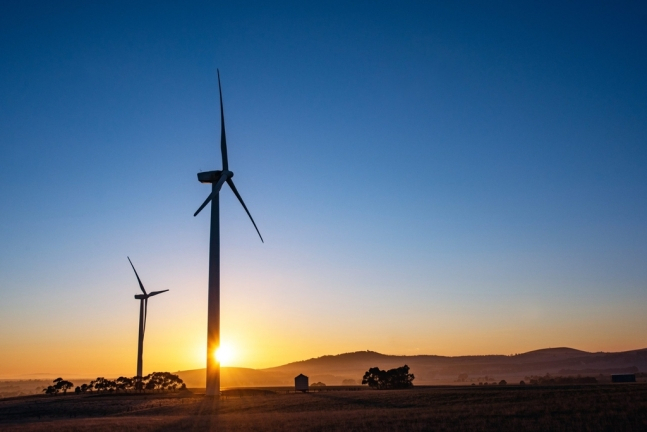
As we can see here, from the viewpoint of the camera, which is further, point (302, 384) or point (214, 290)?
point (302, 384)

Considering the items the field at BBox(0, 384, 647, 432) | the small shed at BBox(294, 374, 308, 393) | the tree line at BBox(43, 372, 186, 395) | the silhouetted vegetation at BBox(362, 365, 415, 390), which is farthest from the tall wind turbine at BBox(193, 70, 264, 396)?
the tree line at BBox(43, 372, 186, 395)

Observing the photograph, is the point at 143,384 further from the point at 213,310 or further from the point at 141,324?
the point at 213,310

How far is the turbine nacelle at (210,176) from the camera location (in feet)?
268

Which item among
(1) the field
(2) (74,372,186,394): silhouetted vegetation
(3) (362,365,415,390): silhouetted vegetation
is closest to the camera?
(1) the field

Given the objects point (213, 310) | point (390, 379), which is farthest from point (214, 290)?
point (390, 379)

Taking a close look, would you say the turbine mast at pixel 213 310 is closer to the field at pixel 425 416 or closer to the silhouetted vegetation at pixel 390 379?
the field at pixel 425 416

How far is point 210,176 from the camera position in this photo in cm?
8194

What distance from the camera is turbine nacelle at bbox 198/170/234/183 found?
81.7 meters

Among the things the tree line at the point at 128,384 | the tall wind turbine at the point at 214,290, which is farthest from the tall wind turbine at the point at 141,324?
the tall wind turbine at the point at 214,290

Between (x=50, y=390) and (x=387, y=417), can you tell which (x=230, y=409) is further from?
(x=50, y=390)

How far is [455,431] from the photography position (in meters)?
37.9

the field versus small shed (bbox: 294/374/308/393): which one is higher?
small shed (bbox: 294/374/308/393)

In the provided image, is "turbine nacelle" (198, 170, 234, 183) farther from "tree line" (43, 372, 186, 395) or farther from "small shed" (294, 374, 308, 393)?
"tree line" (43, 372, 186, 395)

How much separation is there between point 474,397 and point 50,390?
105m
